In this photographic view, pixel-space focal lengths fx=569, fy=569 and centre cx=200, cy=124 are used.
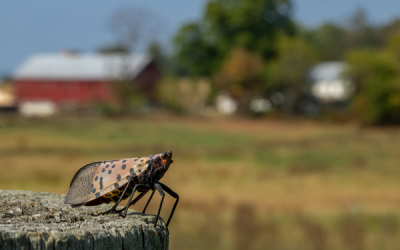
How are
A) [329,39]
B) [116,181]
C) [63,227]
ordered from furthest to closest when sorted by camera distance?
1. [329,39]
2. [116,181]
3. [63,227]

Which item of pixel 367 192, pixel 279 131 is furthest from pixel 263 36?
pixel 367 192

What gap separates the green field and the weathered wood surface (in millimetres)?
15664

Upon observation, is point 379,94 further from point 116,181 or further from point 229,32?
point 116,181

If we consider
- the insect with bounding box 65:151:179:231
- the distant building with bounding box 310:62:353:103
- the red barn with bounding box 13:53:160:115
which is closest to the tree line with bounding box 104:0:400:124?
the distant building with bounding box 310:62:353:103

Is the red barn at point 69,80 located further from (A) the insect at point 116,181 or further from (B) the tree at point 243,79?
(A) the insect at point 116,181

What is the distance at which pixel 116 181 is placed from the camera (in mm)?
4488

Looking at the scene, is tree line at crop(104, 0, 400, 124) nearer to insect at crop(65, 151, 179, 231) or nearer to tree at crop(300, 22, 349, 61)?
tree at crop(300, 22, 349, 61)

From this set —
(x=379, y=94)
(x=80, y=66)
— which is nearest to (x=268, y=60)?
(x=379, y=94)

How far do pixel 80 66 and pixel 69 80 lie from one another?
18.6ft

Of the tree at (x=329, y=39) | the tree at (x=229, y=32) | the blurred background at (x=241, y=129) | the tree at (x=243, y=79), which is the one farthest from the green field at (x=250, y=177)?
the tree at (x=329, y=39)

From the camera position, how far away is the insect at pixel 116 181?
4445 mm

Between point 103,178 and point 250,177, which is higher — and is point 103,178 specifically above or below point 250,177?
above

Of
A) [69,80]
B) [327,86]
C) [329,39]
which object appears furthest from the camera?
[329,39]

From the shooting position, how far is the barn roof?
115312 mm
